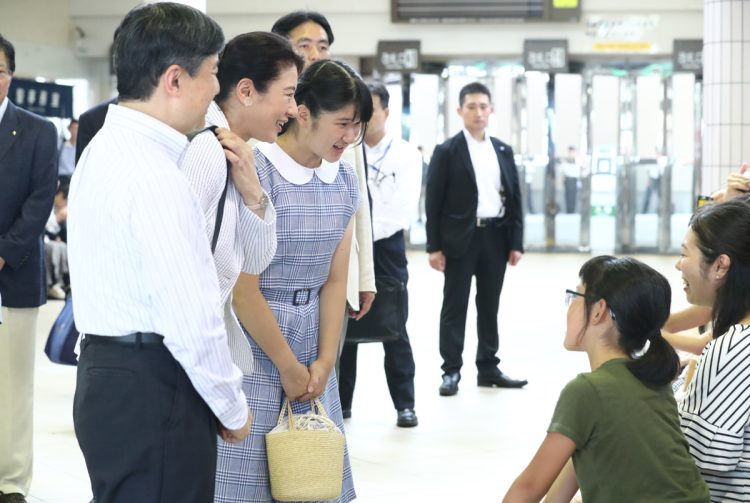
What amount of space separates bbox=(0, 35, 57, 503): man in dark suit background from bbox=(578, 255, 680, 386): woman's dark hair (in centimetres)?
236

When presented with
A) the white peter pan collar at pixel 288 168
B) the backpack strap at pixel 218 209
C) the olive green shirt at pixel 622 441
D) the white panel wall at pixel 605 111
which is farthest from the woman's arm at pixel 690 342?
the white panel wall at pixel 605 111

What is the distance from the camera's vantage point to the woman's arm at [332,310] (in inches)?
113

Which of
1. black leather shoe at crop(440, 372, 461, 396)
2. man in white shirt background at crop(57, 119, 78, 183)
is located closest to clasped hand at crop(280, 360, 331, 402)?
black leather shoe at crop(440, 372, 461, 396)

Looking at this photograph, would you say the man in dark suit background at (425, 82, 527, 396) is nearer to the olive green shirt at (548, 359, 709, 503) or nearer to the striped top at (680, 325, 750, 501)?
the striped top at (680, 325, 750, 501)

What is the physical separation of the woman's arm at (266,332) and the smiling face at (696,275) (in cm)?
104

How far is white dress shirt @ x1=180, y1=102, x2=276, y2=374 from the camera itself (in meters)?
2.18

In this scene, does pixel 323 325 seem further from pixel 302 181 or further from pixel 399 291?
pixel 399 291

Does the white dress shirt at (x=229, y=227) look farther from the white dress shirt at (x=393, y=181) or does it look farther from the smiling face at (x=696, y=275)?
the white dress shirt at (x=393, y=181)

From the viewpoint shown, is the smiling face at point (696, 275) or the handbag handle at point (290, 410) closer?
the handbag handle at point (290, 410)

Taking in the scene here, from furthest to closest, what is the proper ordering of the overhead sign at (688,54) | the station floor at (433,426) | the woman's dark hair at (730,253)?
1. the overhead sign at (688,54)
2. the station floor at (433,426)
3. the woman's dark hair at (730,253)

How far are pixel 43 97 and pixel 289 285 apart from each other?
494 inches

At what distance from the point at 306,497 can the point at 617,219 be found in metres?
13.4

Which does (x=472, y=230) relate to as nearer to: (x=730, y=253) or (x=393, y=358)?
(x=393, y=358)

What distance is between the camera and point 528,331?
29.2 feet
